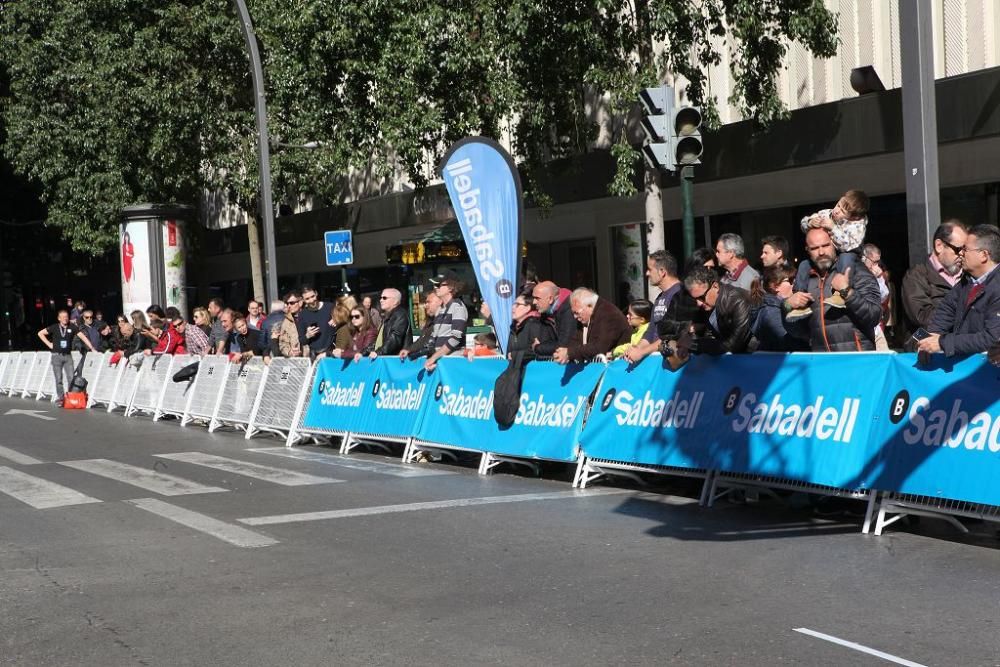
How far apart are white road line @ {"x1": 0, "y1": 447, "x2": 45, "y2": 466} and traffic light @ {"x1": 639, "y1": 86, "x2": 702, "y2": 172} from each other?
7.54 meters

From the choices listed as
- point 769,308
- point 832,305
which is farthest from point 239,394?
point 832,305

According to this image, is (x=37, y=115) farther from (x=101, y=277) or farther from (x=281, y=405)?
(x=281, y=405)

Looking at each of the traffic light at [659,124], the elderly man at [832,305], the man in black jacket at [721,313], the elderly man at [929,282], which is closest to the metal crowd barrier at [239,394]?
the traffic light at [659,124]

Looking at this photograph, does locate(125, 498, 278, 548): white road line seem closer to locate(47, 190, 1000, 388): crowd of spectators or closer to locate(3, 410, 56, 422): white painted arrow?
locate(47, 190, 1000, 388): crowd of spectators

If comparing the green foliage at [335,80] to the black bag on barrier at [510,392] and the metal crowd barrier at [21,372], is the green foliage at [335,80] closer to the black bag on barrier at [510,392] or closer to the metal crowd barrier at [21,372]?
the metal crowd barrier at [21,372]

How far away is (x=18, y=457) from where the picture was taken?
49.5 feet

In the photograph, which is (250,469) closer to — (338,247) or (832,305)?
(832,305)

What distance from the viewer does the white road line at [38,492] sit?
1085 cm

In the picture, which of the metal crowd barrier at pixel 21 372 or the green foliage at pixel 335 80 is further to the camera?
the metal crowd barrier at pixel 21 372

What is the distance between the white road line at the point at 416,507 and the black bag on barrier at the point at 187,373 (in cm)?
1072

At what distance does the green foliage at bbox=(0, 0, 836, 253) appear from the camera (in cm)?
1894

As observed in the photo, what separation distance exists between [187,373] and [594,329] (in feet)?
33.9

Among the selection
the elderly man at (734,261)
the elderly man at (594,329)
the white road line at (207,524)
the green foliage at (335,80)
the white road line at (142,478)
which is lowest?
the white road line at (207,524)

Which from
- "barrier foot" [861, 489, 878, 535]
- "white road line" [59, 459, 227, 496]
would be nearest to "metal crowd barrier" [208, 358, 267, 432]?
"white road line" [59, 459, 227, 496]
